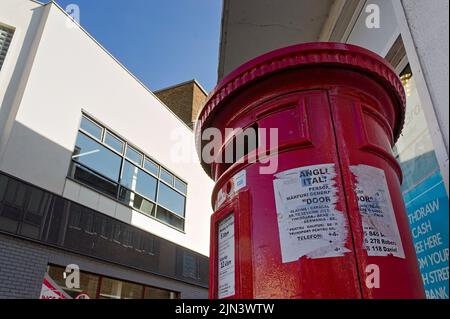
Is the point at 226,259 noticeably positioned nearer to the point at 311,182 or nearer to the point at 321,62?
the point at 311,182

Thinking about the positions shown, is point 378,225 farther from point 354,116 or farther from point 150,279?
point 150,279

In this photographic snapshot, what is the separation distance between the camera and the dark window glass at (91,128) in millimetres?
9969

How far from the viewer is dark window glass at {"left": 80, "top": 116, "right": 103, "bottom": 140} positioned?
9969mm

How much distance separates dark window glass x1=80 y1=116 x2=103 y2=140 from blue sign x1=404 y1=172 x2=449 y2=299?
30.6ft

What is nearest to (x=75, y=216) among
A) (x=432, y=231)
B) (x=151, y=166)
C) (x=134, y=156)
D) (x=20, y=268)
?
(x=20, y=268)

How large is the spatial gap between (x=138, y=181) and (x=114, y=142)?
5.04ft

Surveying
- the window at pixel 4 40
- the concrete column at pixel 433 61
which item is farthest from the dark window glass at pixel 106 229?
the concrete column at pixel 433 61

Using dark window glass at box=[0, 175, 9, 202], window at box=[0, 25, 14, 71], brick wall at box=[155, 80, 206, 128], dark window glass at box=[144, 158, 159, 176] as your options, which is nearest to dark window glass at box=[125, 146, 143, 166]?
dark window glass at box=[144, 158, 159, 176]

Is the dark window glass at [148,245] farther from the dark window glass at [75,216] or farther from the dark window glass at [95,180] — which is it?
the dark window glass at [75,216]

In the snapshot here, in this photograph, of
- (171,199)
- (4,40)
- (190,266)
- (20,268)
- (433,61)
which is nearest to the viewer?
(433,61)

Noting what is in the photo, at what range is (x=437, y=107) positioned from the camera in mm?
1257

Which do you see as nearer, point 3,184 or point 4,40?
point 3,184

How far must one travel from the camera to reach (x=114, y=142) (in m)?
11.1

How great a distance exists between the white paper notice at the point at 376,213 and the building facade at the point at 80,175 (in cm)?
756
